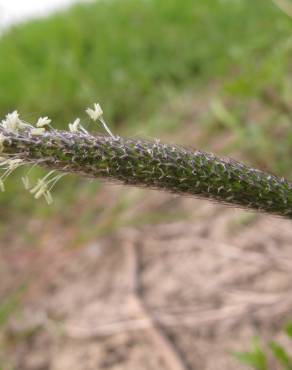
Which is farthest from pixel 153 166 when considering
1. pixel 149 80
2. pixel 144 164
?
pixel 149 80

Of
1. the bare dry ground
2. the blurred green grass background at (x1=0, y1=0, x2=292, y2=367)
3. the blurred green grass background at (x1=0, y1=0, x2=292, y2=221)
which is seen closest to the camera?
the bare dry ground

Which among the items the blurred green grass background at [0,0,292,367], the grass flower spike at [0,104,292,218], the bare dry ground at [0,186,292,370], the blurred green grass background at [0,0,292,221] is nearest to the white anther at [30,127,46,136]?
the grass flower spike at [0,104,292,218]

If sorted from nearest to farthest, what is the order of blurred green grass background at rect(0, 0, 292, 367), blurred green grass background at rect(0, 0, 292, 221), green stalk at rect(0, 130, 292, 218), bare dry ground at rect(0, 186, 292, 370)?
green stalk at rect(0, 130, 292, 218)
bare dry ground at rect(0, 186, 292, 370)
blurred green grass background at rect(0, 0, 292, 367)
blurred green grass background at rect(0, 0, 292, 221)

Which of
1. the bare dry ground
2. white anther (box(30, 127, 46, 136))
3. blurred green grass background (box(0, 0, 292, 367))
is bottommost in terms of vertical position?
white anther (box(30, 127, 46, 136))

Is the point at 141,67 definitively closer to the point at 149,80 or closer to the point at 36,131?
the point at 149,80

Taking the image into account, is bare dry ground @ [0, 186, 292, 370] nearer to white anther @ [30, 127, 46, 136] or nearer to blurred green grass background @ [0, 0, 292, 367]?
blurred green grass background @ [0, 0, 292, 367]

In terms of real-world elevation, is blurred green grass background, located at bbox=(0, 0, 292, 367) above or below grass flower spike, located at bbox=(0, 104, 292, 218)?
above

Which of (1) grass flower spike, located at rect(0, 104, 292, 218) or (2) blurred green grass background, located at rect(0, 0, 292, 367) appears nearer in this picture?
(1) grass flower spike, located at rect(0, 104, 292, 218)
